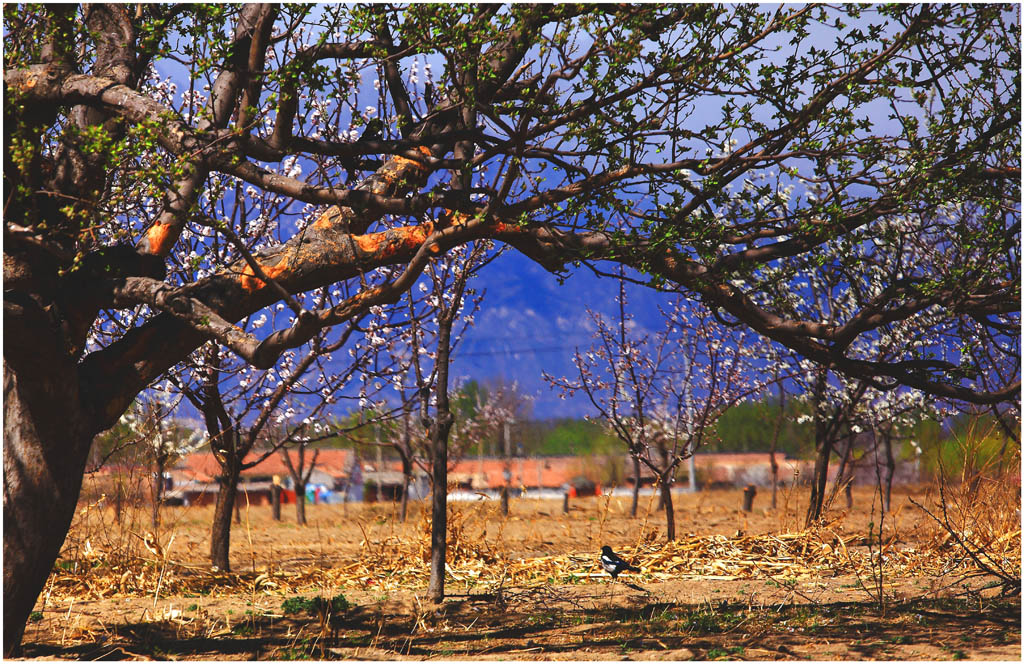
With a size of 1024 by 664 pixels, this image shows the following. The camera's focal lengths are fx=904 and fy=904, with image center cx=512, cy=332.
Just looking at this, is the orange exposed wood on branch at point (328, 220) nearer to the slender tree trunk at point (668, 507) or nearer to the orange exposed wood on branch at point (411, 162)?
the orange exposed wood on branch at point (411, 162)

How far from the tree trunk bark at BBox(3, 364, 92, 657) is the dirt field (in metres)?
1.06

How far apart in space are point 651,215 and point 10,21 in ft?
14.7

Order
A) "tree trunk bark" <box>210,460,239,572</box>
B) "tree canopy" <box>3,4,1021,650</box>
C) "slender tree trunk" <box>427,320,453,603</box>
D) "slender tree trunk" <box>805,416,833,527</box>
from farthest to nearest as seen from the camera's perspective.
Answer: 1. "slender tree trunk" <box>805,416,833,527</box>
2. "tree trunk bark" <box>210,460,239,572</box>
3. "slender tree trunk" <box>427,320,453,603</box>
4. "tree canopy" <box>3,4,1021,650</box>

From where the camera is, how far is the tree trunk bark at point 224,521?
1011 cm

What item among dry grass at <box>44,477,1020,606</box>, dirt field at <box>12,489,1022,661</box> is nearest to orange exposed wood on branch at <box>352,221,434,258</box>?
dirt field at <box>12,489,1022,661</box>

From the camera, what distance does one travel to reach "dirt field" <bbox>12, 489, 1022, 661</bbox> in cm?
675

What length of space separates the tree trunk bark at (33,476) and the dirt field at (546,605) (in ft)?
3.48

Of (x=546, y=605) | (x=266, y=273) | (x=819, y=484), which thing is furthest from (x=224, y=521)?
(x=819, y=484)

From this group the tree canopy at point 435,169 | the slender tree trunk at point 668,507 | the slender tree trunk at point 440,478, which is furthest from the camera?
the slender tree trunk at point 668,507

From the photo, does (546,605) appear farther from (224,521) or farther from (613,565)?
(224,521)

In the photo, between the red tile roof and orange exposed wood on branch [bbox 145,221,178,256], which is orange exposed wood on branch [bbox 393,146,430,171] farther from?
the red tile roof

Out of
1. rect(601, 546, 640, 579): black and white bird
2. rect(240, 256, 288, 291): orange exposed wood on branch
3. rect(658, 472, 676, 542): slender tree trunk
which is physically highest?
rect(240, 256, 288, 291): orange exposed wood on branch

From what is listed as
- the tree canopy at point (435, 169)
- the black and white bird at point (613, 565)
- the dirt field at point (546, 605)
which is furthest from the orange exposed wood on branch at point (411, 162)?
the black and white bird at point (613, 565)

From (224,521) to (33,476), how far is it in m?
4.52
